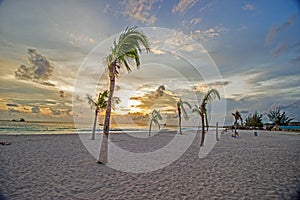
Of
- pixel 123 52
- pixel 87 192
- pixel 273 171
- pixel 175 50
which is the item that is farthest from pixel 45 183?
pixel 175 50

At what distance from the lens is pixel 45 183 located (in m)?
5.53

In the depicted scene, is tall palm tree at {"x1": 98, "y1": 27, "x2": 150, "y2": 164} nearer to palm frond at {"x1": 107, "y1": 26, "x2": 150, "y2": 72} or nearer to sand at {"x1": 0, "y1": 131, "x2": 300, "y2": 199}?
palm frond at {"x1": 107, "y1": 26, "x2": 150, "y2": 72}

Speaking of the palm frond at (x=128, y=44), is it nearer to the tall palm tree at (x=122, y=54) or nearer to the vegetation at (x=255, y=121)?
the tall palm tree at (x=122, y=54)

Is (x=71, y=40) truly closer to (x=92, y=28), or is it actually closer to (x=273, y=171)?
(x=92, y=28)

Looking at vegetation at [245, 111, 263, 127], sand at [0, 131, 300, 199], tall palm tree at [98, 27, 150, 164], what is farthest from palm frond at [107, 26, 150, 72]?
vegetation at [245, 111, 263, 127]

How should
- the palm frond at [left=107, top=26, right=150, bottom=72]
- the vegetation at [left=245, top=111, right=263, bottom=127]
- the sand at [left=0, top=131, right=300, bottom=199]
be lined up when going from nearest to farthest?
the sand at [left=0, top=131, right=300, bottom=199], the palm frond at [left=107, top=26, right=150, bottom=72], the vegetation at [left=245, top=111, right=263, bottom=127]

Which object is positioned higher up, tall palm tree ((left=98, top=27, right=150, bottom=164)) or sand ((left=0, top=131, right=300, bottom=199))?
tall palm tree ((left=98, top=27, right=150, bottom=164))

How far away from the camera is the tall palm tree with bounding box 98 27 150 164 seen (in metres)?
8.37

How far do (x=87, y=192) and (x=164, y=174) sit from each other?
3.03 m

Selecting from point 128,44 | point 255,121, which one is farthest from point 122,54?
point 255,121

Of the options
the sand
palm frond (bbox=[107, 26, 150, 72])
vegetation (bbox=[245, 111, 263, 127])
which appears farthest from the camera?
vegetation (bbox=[245, 111, 263, 127])

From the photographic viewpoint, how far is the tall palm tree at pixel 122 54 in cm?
837

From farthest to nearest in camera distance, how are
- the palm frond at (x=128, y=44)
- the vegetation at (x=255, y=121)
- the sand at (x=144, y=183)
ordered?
the vegetation at (x=255, y=121), the palm frond at (x=128, y=44), the sand at (x=144, y=183)

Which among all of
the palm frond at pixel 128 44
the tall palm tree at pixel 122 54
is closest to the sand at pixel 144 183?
the tall palm tree at pixel 122 54
